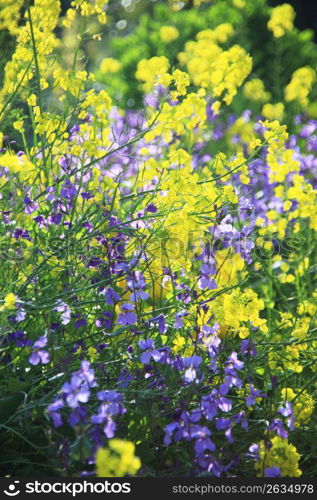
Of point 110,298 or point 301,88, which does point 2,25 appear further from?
point 301,88

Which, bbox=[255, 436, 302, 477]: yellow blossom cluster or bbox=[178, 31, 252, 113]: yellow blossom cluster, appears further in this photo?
bbox=[178, 31, 252, 113]: yellow blossom cluster

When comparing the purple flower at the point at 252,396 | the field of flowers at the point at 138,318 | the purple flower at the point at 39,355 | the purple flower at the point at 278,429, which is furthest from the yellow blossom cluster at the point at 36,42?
the purple flower at the point at 278,429

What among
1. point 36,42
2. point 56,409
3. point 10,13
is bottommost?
point 56,409

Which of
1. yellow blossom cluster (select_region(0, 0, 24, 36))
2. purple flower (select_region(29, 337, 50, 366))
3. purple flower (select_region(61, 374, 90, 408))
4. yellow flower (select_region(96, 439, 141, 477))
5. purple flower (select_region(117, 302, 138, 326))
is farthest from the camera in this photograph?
yellow blossom cluster (select_region(0, 0, 24, 36))

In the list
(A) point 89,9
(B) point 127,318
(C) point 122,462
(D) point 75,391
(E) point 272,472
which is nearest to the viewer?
(C) point 122,462

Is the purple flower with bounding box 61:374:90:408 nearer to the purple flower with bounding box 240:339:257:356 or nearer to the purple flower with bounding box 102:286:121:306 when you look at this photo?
the purple flower with bounding box 102:286:121:306

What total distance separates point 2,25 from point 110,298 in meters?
1.19

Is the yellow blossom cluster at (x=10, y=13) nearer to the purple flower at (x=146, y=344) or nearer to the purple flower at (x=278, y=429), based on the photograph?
the purple flower at (x=146, y=344)

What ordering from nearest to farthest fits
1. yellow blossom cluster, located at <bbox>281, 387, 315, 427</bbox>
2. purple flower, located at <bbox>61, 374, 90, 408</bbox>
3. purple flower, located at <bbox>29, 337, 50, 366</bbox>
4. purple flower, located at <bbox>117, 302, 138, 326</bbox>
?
1. purple flower, located at <bbox>61, 374, 90, 408</bbox>
2. purple flower, located at <bbox>29, 337, 50, 366</bbox>
3. purple flower, located at <bbox>117, 302, 138, 326</bbox>
4. yellow blossom cluster, located at <bbox>281, 387, 315, 427</bbox>

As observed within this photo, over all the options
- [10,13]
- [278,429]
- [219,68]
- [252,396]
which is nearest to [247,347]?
[252,396]

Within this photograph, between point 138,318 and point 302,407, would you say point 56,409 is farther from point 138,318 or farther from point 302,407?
point 302,407

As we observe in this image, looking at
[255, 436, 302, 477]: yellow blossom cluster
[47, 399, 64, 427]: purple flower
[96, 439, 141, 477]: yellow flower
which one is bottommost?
[96, 439, 141, 477]: yellow flower

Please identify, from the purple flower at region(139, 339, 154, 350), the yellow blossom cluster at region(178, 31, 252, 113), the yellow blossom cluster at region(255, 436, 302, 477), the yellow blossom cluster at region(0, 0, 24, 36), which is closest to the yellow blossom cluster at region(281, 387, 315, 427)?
the yellow blossom cluster at region(255, 436, 302, 477)

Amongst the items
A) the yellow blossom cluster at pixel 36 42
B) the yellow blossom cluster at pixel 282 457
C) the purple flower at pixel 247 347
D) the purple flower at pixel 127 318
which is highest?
the yellow blossom cluster at pixel 36 42
